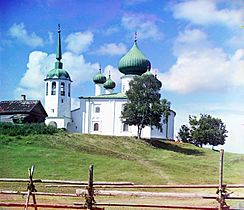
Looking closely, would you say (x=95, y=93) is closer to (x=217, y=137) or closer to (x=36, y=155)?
(x=217, y=137)

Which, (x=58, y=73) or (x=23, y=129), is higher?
(x=58, y=73)

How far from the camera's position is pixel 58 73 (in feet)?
55.0

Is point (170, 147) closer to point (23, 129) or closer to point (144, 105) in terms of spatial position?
point (144, 105)

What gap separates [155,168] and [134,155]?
1.87 m

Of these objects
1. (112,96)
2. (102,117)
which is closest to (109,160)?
(102,117)

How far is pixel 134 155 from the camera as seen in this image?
12672mm

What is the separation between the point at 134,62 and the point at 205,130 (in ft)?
9.51

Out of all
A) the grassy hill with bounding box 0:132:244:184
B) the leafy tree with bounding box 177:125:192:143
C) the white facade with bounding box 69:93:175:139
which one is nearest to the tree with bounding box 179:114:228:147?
the leafy tree with bounding box 177:125:192:143

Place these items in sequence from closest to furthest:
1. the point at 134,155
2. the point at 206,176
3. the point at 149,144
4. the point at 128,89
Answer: the point at 206,176 < the point at 134,155 < the point at 149,144 < the point at 128,89

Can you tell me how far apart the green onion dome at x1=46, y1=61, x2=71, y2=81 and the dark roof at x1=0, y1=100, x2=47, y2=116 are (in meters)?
1.73

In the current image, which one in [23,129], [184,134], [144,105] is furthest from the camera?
[184,134]

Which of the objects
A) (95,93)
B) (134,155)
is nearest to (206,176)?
(134,155)

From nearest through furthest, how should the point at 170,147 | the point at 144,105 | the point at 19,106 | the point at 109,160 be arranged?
the point at 109,160 < the point at 170,147 < the point at 19,106 < the point at 144,105

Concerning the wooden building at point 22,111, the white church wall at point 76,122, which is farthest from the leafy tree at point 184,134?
the wooden building at point 22,111
